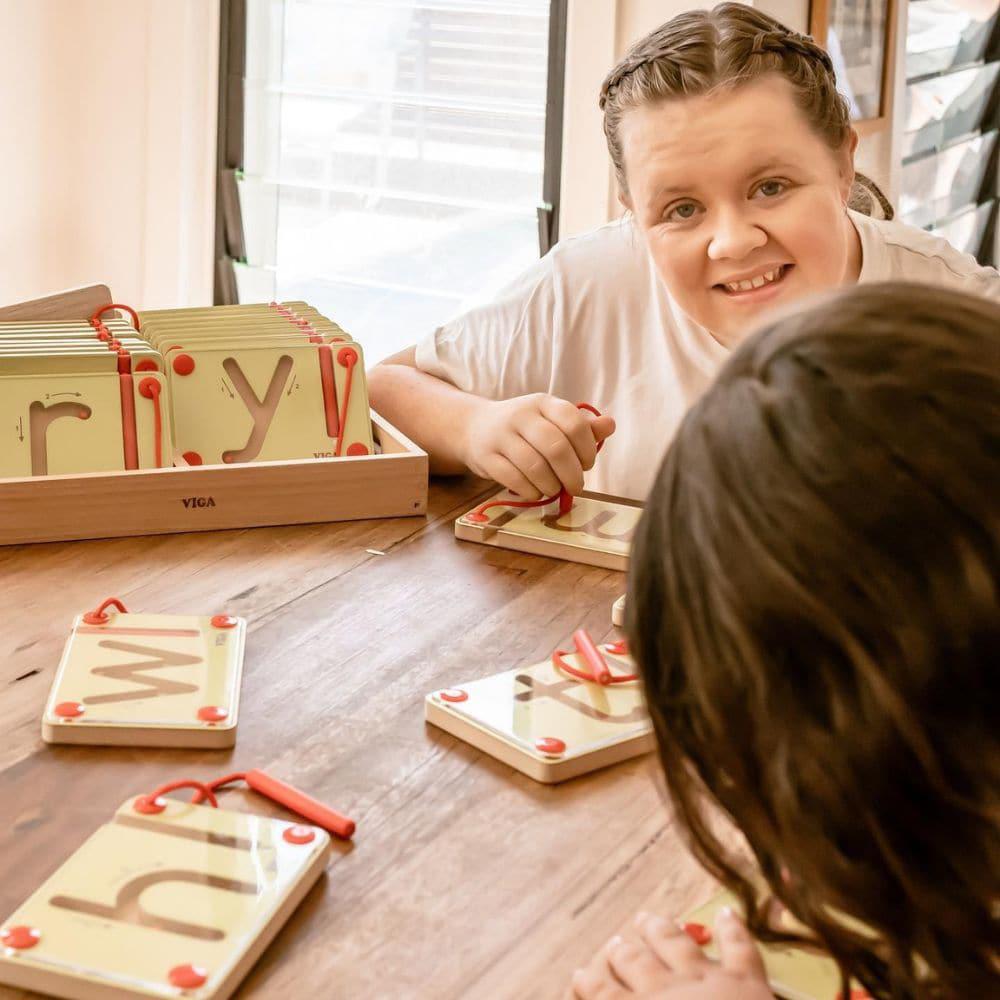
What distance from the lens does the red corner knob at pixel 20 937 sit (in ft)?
2.24

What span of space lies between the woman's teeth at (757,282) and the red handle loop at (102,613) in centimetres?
70

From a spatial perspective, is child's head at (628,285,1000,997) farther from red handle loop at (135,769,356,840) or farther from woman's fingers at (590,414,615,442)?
woman's fingers at (590,414,615,442)

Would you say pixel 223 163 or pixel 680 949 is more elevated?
pixel 223 163

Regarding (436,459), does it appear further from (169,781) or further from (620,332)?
(169,781)

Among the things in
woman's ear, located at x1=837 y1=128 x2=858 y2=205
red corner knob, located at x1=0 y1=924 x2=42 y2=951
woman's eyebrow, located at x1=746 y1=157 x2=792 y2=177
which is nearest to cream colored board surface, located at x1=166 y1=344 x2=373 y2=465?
woman's eyebrow, located at x1=746 y1=157 x2=792 y2=177

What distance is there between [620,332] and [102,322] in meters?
0.61

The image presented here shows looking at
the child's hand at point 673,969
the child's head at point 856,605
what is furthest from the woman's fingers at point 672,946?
the child's head at point 856,605

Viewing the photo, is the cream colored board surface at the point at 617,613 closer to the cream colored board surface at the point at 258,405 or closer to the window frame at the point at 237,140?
the cream colored board surface at the point at 258,405

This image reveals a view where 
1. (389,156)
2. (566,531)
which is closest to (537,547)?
(566,531)

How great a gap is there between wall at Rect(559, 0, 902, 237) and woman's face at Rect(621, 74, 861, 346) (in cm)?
142

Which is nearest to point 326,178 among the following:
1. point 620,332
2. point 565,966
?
point 620,332

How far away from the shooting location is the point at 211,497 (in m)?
1.33

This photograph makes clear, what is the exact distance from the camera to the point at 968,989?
0.55 metres

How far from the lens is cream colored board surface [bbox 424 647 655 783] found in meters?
0.89
